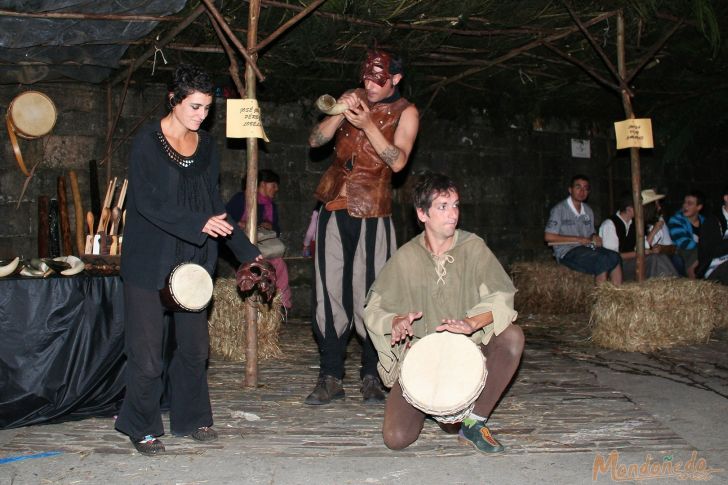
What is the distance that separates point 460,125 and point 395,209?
58.0 inches

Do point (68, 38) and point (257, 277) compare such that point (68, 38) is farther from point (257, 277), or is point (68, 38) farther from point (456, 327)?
point (456, 327)

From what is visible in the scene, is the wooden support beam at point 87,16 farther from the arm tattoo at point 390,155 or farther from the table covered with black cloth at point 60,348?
the arm tattoo at point 390,155

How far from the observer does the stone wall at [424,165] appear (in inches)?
323

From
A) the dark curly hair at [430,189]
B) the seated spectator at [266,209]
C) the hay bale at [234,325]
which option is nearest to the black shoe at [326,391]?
the dark curly hair at [430,189]

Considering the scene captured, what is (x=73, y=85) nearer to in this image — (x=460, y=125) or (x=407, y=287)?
(x=460, y=125)

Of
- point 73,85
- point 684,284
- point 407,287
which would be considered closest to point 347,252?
point 407,287

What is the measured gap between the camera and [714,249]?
26.6ft

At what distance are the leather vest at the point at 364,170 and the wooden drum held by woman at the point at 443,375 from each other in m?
1.31

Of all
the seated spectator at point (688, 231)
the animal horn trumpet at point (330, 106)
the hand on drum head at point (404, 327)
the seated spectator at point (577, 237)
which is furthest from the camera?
the seated spectator at point (688, 231)

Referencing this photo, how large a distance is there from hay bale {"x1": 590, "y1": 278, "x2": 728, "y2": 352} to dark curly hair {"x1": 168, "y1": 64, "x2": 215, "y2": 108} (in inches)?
170

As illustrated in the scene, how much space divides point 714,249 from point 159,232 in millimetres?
6252

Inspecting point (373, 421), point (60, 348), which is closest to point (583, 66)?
point (373, 421)

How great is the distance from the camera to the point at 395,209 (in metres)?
9.80

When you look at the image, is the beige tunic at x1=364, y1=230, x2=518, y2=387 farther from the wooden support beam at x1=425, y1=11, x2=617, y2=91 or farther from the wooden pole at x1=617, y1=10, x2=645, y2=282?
the wooden support beam at x1=425, y1=11, x2=617, y2=91
